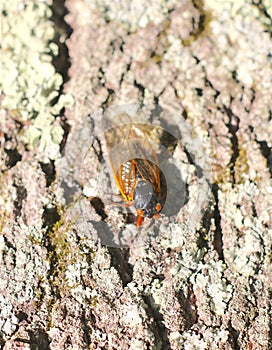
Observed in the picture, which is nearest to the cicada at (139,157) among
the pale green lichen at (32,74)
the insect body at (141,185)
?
the insect body at (141,185)

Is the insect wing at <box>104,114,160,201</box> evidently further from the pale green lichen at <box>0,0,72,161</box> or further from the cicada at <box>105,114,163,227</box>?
the pale green lichen at <box>0,0,72,161</box>

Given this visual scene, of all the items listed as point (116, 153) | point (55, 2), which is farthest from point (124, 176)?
point (55, 2)

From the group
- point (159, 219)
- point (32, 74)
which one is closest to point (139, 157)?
Answer: point (159, 219)

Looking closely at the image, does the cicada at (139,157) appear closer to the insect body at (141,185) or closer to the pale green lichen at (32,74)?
the insect body at (141,185)

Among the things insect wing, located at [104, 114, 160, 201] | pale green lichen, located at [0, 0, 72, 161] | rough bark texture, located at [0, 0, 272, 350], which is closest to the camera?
rough bark texture, located at [0, 0, 272, 350]

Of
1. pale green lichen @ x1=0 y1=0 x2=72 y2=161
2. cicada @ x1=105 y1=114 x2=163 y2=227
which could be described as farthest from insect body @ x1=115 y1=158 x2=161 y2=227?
pale green lichen @ x1=0 y1=0 x2=72 y2=161

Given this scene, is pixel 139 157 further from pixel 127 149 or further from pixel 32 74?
pixel 32 74

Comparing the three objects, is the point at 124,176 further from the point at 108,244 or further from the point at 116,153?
the point at 108,244
